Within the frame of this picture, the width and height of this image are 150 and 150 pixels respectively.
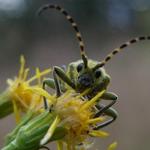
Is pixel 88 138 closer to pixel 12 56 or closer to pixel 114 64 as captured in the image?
pixel 114 64

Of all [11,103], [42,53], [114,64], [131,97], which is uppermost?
[42,53]

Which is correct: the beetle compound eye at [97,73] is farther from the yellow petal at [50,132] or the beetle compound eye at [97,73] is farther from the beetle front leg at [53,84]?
the yellow petal at [50,132]

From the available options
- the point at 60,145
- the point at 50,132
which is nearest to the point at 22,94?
the point at 60,145

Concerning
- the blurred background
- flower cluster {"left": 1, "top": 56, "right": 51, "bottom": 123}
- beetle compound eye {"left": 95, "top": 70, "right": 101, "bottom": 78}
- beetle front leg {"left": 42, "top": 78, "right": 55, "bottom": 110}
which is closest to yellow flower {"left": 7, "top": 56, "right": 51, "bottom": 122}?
flower cluster {"left": 1, "top": 56, "right": 51, "bottom": 123}

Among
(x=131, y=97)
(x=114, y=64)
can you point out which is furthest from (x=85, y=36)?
(x=131, y=97)

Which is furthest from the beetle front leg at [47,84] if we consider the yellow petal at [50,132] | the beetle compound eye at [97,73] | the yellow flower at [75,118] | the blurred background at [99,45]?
the blurred background at [99,45]

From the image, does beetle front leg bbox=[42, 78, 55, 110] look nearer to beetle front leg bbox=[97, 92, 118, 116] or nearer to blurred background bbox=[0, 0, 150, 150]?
beetle front leg bbox=[97, 92, 118, 116]

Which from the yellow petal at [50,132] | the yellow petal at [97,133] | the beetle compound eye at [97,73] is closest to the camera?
the yellow petal at [50,132]
